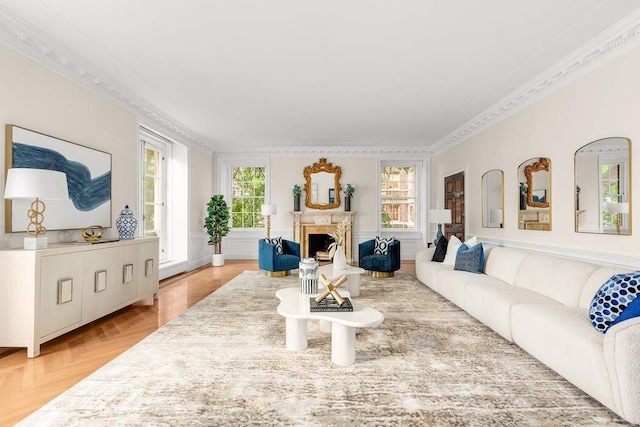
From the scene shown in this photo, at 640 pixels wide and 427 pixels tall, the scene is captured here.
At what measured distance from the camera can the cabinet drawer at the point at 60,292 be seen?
293cm

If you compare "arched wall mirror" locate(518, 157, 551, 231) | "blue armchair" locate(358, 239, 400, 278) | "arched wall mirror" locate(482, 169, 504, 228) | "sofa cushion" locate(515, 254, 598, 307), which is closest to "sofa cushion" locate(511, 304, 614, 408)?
"sofa cushion" locate(515, 254, 598, 307)

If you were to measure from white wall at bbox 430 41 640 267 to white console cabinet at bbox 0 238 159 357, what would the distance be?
5.31 m

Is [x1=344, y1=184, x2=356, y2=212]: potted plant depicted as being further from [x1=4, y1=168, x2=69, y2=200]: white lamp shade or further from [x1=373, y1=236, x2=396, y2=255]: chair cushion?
[x1=4, y1=168, x2=69, y2=200]: white lamp shade

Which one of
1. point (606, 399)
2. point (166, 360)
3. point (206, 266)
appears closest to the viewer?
point (606, 399)

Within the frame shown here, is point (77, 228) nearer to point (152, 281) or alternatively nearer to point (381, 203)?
point (152, 281)

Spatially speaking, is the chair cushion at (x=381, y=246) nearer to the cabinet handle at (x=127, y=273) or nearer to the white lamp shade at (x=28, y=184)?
the cabinet handle at (x=127, y=273)

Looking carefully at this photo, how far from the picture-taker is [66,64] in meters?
3.64

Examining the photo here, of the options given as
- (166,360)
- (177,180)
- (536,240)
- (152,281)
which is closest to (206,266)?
(177,180)

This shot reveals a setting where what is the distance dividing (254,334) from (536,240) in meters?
3.85

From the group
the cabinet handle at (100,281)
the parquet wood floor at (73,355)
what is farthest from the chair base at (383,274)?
the cabinet handle at (100,281)

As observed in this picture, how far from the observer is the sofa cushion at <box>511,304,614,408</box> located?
2.06 metres

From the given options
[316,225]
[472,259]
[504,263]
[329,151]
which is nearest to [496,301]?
[504,263]

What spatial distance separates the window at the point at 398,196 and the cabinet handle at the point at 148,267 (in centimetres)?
577

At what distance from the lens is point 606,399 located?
2010mm
